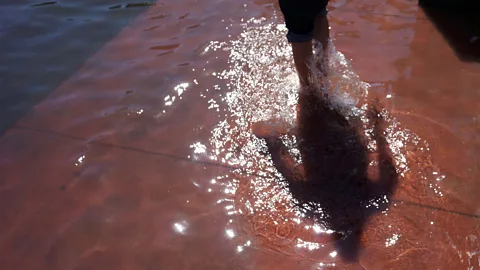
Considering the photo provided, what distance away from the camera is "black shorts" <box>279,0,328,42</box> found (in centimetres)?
252

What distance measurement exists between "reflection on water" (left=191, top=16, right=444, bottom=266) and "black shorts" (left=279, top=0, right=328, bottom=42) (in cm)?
45

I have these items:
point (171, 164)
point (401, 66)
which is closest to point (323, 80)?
point (401, 66)

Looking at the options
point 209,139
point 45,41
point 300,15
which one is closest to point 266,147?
point 209,139

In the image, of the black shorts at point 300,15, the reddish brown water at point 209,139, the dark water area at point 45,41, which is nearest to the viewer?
the reddish brown water at point 209,139

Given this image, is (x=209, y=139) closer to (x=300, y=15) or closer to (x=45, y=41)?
(x=300, y=15)

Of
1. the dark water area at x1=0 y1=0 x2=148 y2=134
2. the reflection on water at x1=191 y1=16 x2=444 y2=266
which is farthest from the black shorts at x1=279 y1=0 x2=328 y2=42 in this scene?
the dark water area at x1=0 y1=0 x2=148 y2=134

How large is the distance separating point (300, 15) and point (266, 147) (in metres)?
0.75

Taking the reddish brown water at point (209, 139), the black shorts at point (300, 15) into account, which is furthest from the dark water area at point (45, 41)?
the black shorts at point (300, 15)

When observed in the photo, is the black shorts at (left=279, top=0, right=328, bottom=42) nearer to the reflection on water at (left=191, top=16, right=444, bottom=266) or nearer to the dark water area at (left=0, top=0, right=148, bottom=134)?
the reflection on water at (left=191, top=16, right=444, bottom=266)

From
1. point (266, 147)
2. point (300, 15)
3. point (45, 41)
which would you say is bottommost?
point (266, 147)

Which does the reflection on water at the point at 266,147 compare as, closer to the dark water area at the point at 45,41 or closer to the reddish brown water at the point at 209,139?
the reddish brown water at the point at 209,139

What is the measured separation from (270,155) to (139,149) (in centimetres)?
77

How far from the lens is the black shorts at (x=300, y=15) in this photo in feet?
8.27

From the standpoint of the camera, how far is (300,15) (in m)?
2.56
